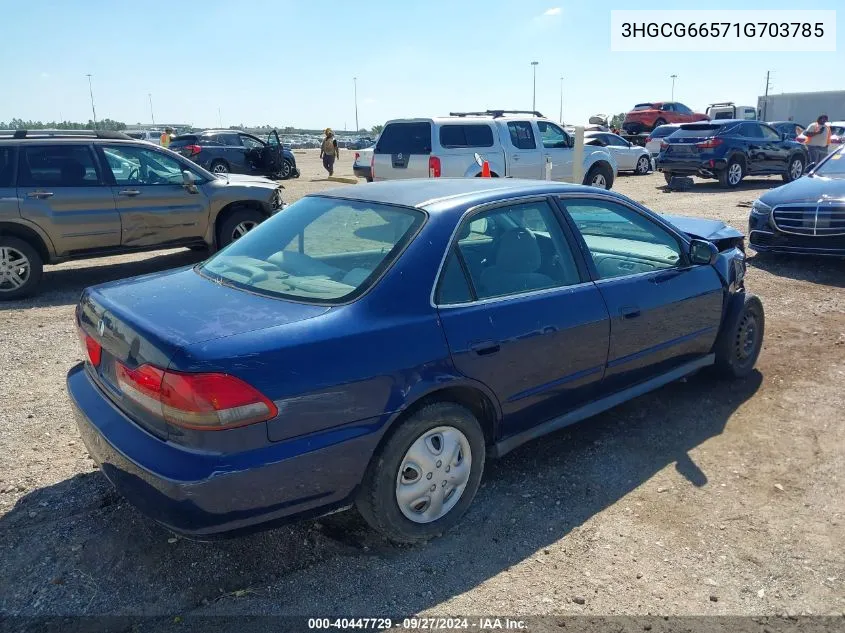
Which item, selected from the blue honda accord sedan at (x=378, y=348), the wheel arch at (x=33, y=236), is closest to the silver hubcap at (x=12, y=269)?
the wheel arch at (x=33, y=236)

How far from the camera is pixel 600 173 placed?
15.3 m

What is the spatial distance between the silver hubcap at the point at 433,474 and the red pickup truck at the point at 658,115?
31132mm

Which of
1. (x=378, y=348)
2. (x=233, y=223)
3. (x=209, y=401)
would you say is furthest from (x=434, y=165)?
(x=209, y=401)

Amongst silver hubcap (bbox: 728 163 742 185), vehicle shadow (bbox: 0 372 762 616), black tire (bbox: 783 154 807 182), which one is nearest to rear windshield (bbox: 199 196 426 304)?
vehicle shadow (bbox: 0 372 762 616)

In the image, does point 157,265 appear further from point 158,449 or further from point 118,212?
point 158,449

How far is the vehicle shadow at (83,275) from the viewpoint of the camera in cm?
745

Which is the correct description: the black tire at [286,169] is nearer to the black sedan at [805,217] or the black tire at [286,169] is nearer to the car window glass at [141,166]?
the car window glass at [141,166]

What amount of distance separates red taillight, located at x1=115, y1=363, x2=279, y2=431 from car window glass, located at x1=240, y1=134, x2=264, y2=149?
19.4m

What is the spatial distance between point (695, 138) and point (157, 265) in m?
13.7

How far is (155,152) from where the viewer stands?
8250 millimetres

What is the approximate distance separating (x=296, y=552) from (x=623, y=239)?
2.74 meters

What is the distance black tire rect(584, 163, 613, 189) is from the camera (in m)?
14.9

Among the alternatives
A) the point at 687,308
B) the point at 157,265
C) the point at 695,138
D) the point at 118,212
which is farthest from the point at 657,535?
the point at 695,138

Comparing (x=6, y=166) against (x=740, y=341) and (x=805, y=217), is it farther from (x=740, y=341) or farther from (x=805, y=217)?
(x=805, y=217)
